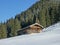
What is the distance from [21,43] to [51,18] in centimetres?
7519

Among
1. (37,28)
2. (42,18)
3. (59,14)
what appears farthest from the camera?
(42,18)

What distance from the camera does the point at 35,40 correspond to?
7133mm

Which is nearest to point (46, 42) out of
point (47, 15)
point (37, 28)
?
point (37, 28)

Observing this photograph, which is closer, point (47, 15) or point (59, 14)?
point (59, 14)

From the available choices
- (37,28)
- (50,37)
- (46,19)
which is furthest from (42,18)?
(50,37)

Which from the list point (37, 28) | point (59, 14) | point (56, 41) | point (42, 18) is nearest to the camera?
point (56, 41)

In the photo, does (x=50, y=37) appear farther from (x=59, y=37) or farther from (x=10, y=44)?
(x=10, y=44)

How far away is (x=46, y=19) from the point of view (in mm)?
82562

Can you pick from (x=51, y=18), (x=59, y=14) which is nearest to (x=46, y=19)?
(x=51, y=18)

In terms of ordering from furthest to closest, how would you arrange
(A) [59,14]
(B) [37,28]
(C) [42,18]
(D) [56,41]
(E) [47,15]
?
1. (E) [47,15]
2. (C) [42,18]
3. (A) [59,14]
4. (B) [37,28]
5. (D) [56,41]

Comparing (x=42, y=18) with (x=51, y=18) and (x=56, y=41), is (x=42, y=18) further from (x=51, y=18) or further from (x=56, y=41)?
(x=56, y=41)

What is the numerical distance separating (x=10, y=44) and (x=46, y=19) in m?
75.7

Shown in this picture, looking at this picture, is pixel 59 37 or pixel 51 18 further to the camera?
pixel 51 18

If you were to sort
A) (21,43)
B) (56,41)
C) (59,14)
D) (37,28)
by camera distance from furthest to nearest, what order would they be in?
(59,14), (37,28), (21,43), (56,41)
